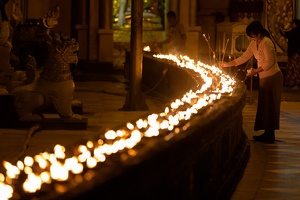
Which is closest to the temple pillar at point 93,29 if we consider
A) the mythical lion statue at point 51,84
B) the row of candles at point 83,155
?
the mythical lion statue at point 51,84

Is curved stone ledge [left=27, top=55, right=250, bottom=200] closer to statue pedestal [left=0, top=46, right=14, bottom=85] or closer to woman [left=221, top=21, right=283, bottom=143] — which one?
woman [left=221, top=21, right=283, bottom=143]

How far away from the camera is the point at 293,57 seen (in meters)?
21.9

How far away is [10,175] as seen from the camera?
Result: 5.31m

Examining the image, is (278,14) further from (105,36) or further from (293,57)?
(293,57)

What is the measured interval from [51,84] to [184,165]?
635 centimetres

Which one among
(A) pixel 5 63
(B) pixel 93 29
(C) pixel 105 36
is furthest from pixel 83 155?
(B) pixel 93 29

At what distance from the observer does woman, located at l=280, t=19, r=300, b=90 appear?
71.3 feet

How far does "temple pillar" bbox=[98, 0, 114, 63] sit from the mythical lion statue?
15.5m

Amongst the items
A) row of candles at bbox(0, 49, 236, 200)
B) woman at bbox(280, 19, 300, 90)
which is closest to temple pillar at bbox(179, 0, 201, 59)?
woman at bbox(280, 19, 300, 90)

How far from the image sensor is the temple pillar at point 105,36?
27828mm

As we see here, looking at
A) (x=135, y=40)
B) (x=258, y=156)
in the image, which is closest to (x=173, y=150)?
(x=258, y=156)

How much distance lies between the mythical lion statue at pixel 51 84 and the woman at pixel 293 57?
1047cm

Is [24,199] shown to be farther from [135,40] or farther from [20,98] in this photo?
Result: [135,40]

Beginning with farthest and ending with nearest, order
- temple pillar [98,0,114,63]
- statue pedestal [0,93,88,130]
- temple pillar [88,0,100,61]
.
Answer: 1. temple pillar [88,0,100,61]
2. temple pillar [98,0,114,63]
3. statue pedestal [0,93,88,130]
